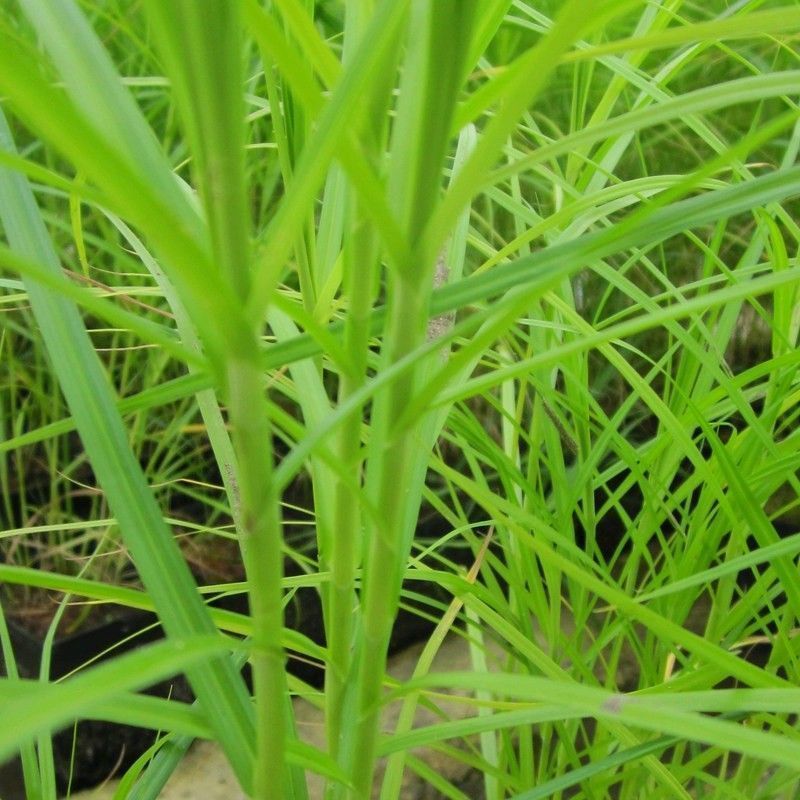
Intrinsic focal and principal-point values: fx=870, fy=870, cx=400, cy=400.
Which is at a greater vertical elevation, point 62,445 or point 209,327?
point 209,327

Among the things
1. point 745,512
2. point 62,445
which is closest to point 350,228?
point 745,512

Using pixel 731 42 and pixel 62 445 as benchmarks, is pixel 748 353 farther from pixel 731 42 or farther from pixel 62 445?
pixel 62 445

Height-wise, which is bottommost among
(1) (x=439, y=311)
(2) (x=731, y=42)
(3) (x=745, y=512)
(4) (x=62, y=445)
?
(4) (x=62, y=445)

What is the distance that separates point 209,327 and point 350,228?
63mm

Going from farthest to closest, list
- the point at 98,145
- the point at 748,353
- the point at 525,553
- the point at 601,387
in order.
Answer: the point at 748,353
the point at 601,387
the point at 525,553
the point at 98,145

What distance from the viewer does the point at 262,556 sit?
193 mm

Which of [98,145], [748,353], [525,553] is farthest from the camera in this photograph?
[748,353]

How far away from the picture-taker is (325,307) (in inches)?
11.3

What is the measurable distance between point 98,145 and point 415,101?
0.09 metres

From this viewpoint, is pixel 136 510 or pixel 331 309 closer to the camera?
pixel 136 510

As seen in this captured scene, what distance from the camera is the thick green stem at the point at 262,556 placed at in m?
0.18

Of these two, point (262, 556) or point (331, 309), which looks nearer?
point (262, 556)

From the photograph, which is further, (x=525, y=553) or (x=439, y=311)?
(x=525, y=553)

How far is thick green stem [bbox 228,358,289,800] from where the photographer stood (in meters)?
0.18
